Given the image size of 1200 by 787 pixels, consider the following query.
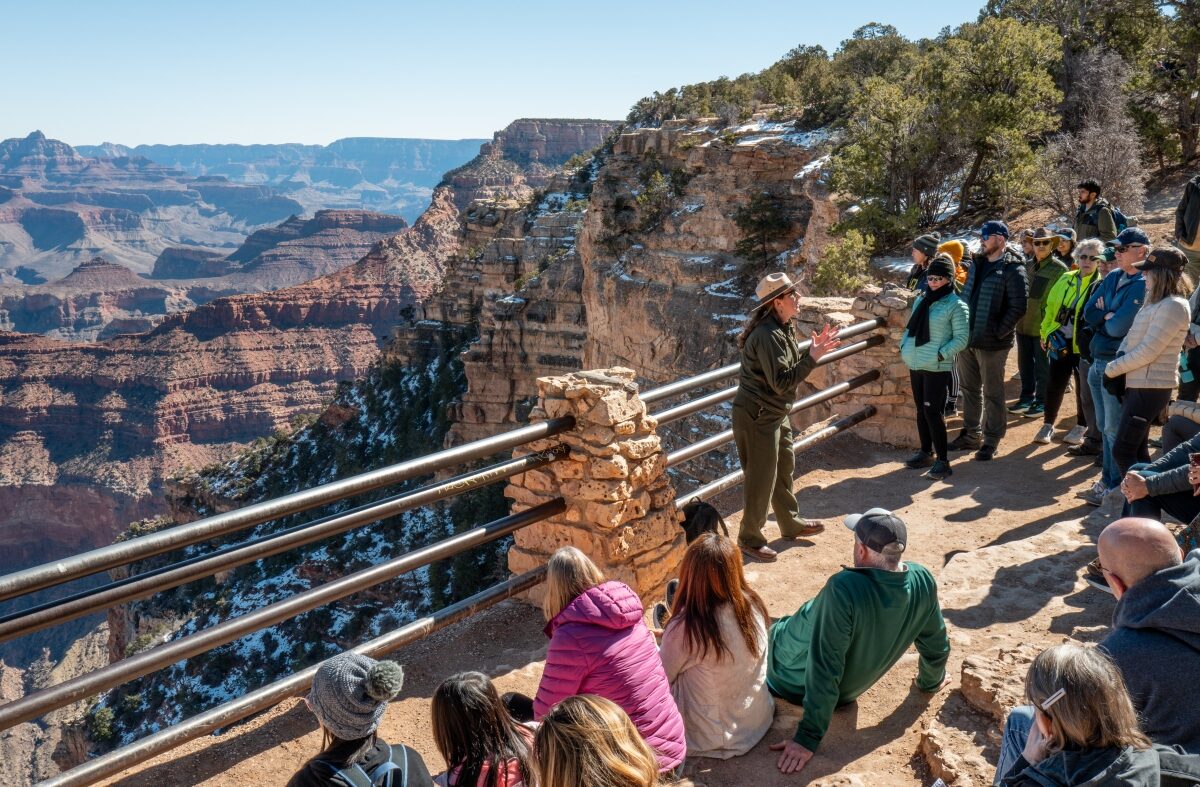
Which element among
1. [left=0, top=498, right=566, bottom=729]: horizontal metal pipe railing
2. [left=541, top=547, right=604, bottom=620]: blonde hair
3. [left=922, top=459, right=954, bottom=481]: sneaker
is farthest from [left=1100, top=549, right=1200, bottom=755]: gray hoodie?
[left=922, top=459, right=954, bottom=481]: sneaker

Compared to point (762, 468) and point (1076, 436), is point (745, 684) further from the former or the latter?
point (1076, 436)

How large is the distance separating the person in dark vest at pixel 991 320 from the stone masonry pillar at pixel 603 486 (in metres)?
3.36

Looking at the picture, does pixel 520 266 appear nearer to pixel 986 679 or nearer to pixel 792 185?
pixel 792 185

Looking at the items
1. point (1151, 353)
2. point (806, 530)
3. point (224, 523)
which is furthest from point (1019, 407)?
point (224, 523)

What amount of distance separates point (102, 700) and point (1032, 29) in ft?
100

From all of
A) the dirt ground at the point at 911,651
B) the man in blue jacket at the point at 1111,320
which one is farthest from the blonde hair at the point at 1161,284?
the dirt ground at the point at 911,651

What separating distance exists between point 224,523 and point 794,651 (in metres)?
2.23

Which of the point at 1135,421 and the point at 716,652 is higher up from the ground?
the point at 1135,421

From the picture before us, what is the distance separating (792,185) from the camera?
23.1m

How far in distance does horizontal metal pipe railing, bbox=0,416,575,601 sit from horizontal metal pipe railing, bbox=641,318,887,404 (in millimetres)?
812

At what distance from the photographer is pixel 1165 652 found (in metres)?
2.52

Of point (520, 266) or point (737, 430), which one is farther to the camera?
point (520, 266)

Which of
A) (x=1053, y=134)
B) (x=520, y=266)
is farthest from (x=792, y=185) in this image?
(x=520, y=266)

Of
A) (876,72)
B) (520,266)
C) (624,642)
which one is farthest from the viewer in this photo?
(520,266)
